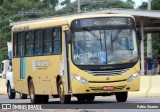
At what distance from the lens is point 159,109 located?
21.9 meters

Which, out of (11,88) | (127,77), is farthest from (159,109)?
(11,88)

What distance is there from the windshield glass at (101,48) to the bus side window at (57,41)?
35.1 inches

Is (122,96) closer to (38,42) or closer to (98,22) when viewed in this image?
(98,22)

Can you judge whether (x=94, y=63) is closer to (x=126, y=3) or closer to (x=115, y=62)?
(x=115, y=62)

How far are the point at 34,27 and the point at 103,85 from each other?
193 inches

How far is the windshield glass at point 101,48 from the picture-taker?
2400 cm

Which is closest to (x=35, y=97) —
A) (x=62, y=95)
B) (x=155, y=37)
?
(x=62, y=95)

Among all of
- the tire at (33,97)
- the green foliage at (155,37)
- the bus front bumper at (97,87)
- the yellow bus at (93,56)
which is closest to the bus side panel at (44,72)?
the yellow bus at (93,56)

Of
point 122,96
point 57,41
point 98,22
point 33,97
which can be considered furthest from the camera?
point 33,97

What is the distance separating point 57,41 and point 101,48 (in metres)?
1.97

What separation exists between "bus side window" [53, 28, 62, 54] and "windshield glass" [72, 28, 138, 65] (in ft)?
2.92

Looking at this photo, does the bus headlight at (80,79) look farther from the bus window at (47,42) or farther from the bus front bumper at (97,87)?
the bus window at (47,42)

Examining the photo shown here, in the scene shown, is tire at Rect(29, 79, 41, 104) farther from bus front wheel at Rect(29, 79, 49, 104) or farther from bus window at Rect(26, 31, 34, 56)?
bus window at Rect(26, 31, 34, 56)

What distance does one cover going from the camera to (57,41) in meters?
25.2
